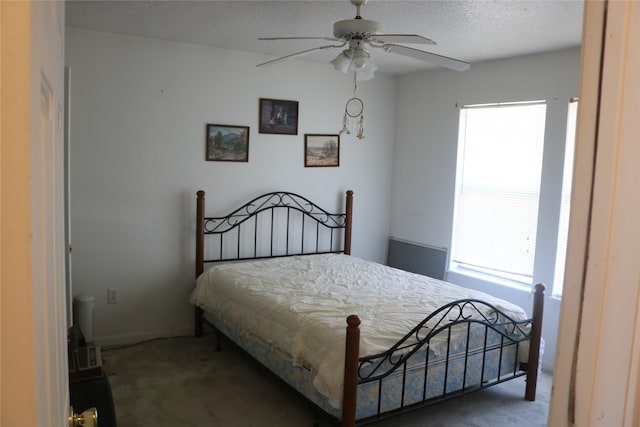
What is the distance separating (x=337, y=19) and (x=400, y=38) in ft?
2.90

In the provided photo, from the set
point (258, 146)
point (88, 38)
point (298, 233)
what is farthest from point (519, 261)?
point (88, 38)

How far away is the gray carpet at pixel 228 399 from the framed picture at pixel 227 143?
5.42 ft

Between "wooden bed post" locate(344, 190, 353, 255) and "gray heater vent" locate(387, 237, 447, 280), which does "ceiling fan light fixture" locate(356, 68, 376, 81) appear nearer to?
"wooden bed post" locate(344, 190, 353, 255)

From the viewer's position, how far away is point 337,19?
335 centimetres

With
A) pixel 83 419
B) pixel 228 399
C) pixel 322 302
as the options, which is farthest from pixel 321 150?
pixel 83 419

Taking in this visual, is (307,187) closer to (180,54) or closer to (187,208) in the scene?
(187,208)

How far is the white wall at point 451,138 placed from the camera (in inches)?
157

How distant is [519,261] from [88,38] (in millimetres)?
3828

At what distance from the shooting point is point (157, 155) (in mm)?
4191

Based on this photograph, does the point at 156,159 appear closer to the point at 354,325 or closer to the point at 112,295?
the point at 112,295

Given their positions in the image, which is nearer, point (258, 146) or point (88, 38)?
point (88, 38)

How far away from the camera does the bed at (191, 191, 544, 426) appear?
2609 millimetres

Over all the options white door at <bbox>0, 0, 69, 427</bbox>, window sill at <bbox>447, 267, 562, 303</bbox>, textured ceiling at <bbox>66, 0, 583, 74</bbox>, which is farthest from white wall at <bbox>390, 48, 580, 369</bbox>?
white door at <bbox>0, 0, 69, 427</bbox>

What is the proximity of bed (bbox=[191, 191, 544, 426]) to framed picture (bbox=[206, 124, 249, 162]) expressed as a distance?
1.30 feet
